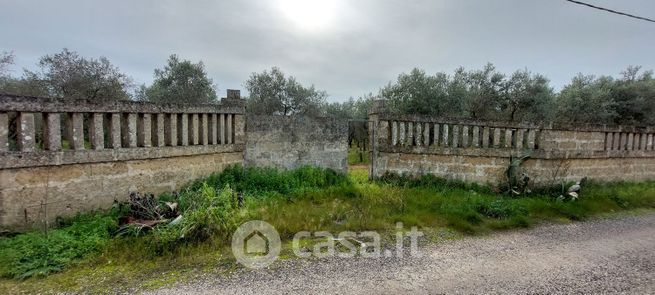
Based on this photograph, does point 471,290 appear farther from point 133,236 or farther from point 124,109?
point 124,109

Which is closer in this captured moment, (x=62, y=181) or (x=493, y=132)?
(x=62, y=181)

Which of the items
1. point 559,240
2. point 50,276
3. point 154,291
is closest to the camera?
point 154,291

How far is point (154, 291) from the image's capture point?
10.00 feet

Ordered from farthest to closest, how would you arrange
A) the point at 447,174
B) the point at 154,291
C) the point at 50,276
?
1. the point at 447,174
2. the point at 50,276
3. the point at 154,291

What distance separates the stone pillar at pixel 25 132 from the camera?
165 inches

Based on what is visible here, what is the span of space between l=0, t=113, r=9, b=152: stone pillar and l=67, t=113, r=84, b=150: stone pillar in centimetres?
71

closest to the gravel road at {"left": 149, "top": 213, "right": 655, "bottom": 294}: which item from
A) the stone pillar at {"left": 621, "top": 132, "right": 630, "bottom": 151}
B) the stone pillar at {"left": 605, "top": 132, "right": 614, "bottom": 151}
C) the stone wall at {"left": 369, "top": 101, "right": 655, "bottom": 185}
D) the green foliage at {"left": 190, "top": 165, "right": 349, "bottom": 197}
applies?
the green foliage at {"left": 190, "top": 165, "right": 349, "bottom": 197}

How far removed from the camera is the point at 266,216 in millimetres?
5078

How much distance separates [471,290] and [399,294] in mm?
829

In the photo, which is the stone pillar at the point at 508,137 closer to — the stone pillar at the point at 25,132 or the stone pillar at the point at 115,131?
the stone pillar at the point at 115,131

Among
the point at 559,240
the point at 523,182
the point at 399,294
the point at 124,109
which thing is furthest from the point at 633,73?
the point at 124,109

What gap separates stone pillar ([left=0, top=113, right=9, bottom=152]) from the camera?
Result: 405 centimetres

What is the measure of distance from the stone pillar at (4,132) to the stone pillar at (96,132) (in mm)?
970

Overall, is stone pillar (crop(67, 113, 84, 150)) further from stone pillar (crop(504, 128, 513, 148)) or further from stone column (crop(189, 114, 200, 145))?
stone pillar (crop(504, 128, 513, 148))
